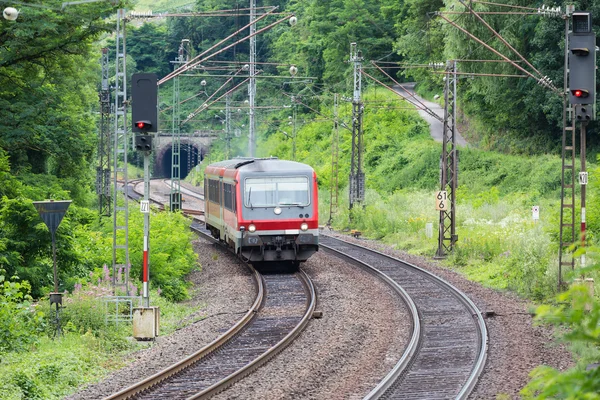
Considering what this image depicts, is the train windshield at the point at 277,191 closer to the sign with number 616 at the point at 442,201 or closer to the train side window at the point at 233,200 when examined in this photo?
the train side window at the point at 233,200

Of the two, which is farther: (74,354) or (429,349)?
(429,349)

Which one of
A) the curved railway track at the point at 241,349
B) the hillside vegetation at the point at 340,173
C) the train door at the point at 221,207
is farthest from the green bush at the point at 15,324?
the train door at the point at 221,207

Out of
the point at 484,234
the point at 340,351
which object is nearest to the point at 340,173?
the point at 484,234

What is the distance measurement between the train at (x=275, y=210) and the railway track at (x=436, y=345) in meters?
2.36

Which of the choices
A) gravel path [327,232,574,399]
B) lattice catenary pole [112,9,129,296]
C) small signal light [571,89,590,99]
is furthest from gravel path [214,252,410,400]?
small signal light [571,89,590,99]

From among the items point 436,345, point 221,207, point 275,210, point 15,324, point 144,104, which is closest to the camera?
point 15,324

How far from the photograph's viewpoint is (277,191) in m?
24.7

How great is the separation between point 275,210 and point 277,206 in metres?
0.13

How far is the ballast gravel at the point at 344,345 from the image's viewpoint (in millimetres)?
12180

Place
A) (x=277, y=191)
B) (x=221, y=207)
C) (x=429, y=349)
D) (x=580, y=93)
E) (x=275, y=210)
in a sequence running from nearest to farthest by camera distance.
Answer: (x=429, y=349)
(x=580, y=93)
(x=275, y=210)
(x=277, y=191)
(x=221, y=207)

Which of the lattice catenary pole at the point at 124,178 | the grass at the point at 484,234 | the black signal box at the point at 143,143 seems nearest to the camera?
the black signal box at the point at 143,143

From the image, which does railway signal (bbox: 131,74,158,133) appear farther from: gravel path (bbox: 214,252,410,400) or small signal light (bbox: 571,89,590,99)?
small signal light (bbox: 571,89,590,99)

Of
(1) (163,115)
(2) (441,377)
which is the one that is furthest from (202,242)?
(1) (163,115)

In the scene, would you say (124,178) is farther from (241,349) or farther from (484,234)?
(484,234)
